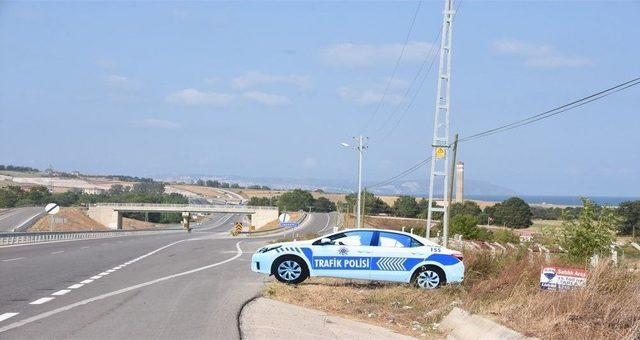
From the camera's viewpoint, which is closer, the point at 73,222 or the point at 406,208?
the point at 73,222

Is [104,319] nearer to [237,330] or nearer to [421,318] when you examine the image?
[237,330]

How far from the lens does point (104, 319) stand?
40.7 ft

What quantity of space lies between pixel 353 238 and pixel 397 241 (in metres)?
0.99

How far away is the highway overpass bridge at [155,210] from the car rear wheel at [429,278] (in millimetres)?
115553

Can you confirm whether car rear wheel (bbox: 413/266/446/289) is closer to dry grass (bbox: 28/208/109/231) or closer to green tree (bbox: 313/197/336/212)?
dry grass (bbox: 28/208/109/231)

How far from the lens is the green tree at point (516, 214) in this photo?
320 feet

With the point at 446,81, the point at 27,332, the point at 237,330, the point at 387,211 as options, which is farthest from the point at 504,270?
the point at 387,211

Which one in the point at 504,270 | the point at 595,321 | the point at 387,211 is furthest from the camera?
the point at 387,211

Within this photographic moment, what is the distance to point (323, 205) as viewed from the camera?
17925 cm

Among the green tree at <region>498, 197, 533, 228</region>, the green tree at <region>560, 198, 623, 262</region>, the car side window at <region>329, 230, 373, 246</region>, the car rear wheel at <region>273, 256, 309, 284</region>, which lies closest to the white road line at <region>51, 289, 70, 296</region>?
the car rear wheel at <region>273, 256, 309, 284</region>

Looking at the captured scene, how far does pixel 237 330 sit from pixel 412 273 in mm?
6292

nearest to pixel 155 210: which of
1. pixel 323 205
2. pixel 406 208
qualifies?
pixel 406 208

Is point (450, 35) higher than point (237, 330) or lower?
higher

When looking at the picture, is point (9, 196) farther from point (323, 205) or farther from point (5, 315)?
point (5, 315)
